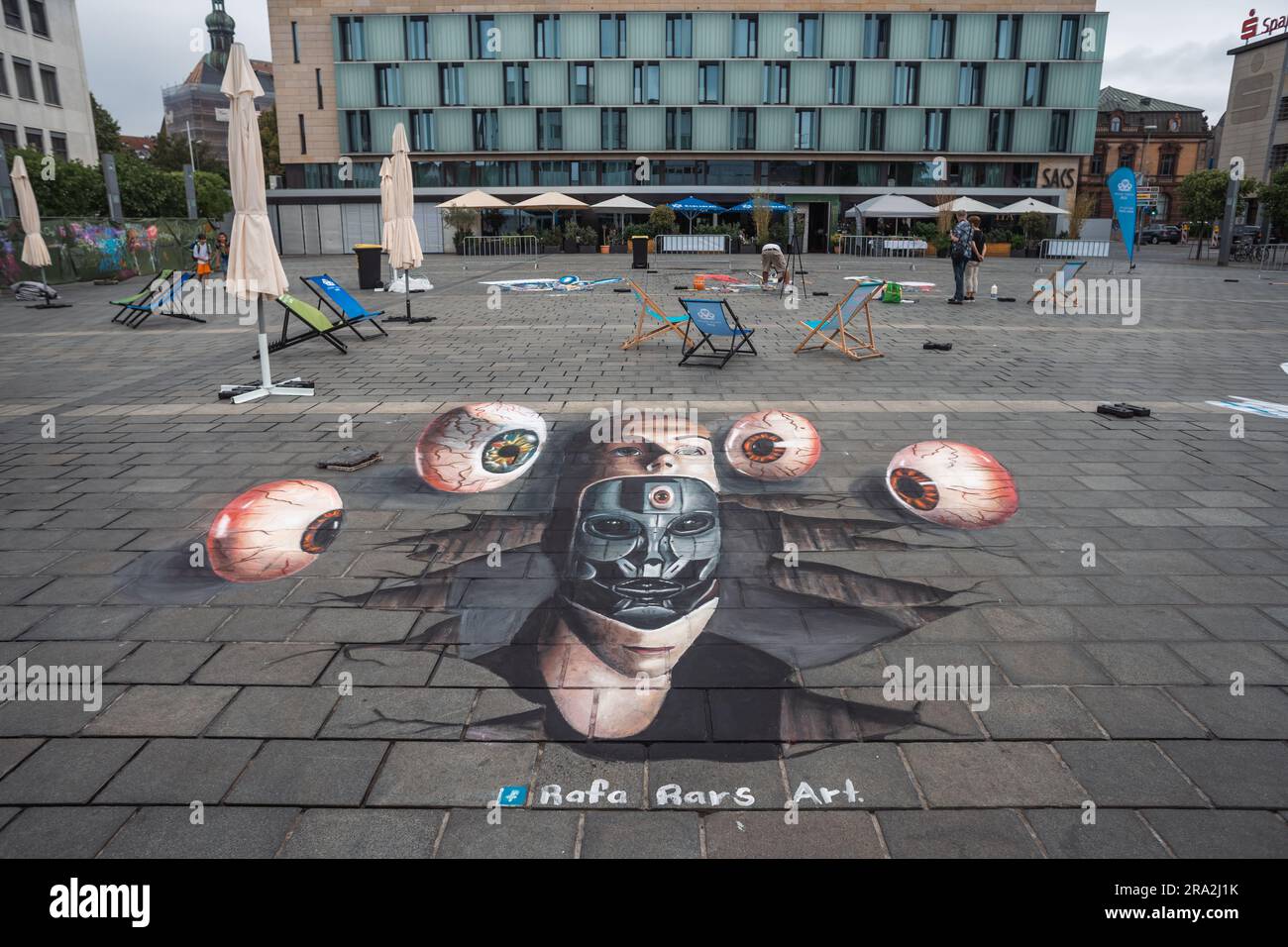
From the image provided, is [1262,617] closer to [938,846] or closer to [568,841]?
[938,846]

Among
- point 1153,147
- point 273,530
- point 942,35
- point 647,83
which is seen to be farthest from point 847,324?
point 1153,147

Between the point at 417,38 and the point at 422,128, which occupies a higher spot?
the point at 417,38

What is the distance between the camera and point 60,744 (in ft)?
9.29

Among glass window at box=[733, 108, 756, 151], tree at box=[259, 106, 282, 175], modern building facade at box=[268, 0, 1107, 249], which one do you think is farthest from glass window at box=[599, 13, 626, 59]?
tree at box=[259, 106, 282, 175]

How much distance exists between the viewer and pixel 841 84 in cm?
4631

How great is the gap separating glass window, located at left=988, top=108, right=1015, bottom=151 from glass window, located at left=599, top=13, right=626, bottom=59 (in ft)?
68.7

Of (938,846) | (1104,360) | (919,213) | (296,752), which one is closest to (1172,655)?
(938,846)

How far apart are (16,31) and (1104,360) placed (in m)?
47.6

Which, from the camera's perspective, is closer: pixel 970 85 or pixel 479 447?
pixel 479 447

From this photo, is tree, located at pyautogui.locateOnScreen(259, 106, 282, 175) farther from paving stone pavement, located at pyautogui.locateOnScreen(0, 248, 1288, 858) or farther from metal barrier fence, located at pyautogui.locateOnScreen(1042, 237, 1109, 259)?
paving stone pavement, located at pyautogui.locateOnScreen(0, 248, 1288, 858)

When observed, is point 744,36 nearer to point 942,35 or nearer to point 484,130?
point 942,35

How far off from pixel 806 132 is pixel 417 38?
22.2 metres

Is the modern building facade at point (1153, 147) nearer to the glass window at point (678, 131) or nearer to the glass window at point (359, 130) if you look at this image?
the glass window at point (678, 131)

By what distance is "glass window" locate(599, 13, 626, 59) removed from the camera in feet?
151
